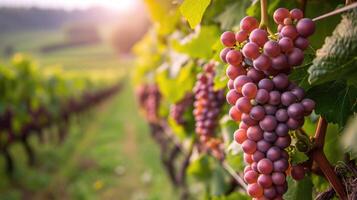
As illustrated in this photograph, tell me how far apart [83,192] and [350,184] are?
8.63m

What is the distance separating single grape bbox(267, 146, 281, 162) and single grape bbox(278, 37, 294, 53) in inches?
8.3

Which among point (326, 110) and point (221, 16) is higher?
point (326, 110)

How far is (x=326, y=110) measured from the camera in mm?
1222

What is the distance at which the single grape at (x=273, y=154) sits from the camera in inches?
41.2

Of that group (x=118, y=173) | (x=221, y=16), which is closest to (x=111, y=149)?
(x=118, y=173)

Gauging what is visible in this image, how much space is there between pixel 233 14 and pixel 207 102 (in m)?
0.48

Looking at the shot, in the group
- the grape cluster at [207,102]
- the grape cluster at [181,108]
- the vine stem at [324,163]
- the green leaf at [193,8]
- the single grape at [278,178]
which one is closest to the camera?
the single grape at [278,178]

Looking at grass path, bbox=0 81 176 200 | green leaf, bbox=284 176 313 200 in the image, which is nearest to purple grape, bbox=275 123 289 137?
green leaf, bbox=284 176 313 200

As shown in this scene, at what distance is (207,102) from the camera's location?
2334 mm

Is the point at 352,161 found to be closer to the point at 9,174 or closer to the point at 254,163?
the point at 254,163

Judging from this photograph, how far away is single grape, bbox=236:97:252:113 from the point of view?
3.53 feet

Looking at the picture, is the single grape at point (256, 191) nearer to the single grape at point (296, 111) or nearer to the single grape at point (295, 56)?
the single grape at point (296, 111)

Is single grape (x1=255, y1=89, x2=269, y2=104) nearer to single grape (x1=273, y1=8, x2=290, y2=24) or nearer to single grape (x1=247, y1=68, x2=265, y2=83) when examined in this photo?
single grape (x1=247, y1=68, x2=265, y2=83)

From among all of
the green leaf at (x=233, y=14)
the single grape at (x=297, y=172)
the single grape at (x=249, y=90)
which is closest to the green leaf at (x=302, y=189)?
the single grape at (x=297, y=172)
